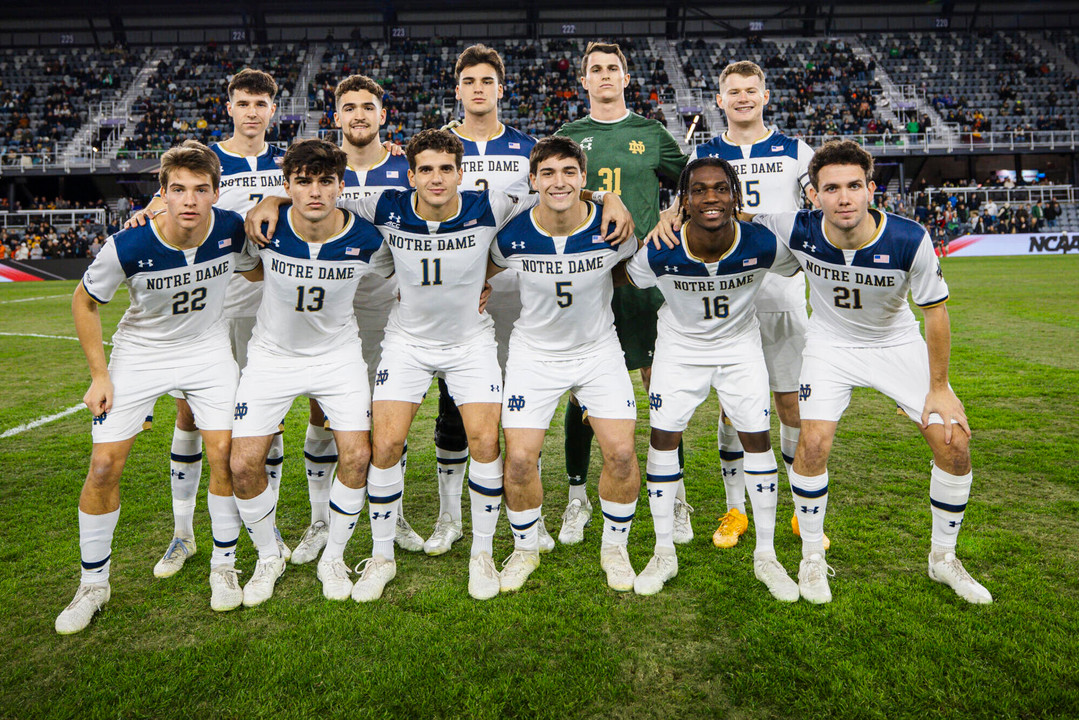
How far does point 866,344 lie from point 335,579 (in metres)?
3.09

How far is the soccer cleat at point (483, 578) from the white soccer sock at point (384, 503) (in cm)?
47

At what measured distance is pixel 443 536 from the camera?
165 inches

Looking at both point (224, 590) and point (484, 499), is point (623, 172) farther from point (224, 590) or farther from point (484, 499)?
point (224, 590)

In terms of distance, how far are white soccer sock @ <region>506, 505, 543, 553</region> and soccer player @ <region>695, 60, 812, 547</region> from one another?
1.21m

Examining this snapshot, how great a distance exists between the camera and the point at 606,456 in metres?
3.75

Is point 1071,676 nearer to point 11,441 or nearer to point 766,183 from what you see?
point 766,183

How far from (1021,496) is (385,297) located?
14.4 feet

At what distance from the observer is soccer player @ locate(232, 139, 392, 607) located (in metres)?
3.62

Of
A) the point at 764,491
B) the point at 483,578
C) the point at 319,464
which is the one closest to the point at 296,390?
the point at 319,464

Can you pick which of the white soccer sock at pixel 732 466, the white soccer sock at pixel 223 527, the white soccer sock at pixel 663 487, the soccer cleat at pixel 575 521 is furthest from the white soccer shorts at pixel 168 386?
the white soccer sock at pixel 732 466

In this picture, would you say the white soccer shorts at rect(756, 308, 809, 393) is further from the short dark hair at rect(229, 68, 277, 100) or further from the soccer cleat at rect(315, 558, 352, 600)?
the short dark hair at rect(229, 68, 277, 100)

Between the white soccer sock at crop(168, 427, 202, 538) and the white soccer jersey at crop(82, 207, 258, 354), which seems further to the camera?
the white soccer sock at crop(168, 427, 202, 538)

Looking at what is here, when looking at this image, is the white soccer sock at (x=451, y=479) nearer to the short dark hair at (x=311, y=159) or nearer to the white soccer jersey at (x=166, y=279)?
the white soccer jersey at (x=166, y=279)

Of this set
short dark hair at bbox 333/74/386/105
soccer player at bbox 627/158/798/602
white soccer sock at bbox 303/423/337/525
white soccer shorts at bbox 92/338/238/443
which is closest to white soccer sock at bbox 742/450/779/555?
soccer player at bbox 627/158/798/602
